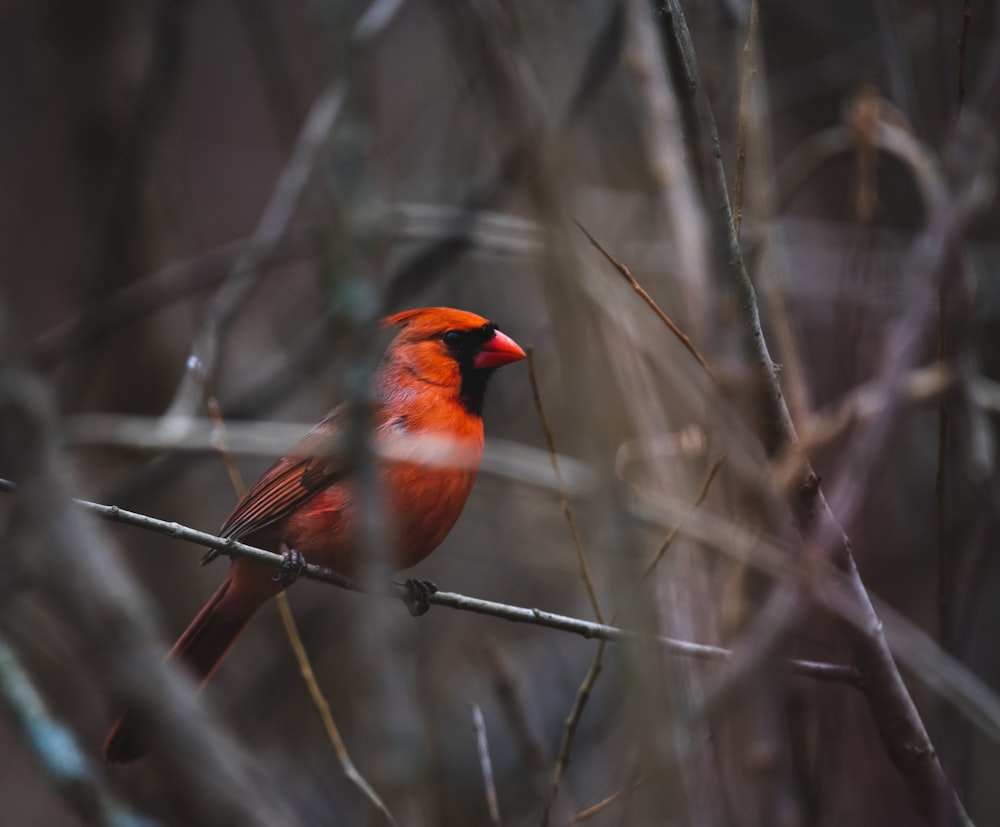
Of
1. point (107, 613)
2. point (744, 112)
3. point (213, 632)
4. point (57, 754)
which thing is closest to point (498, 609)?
point (107, 613)

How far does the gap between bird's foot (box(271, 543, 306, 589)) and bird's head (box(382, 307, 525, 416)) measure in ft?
1.66

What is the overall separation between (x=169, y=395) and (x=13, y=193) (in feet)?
7.60

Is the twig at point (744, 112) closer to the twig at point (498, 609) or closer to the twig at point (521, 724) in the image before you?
the twig at point (498, 609)

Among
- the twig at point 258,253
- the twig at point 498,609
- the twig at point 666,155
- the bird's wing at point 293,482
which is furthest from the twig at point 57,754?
the twig at point 666,155

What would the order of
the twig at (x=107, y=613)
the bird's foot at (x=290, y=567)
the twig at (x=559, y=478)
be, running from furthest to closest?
the bird's foot at (x=290, y=567)
the twig at (x=559, y=478)
the twig at (x=107, y=613)

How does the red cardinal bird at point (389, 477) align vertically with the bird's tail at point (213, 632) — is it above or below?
above

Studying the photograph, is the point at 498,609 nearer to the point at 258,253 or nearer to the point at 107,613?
the point at 107,613

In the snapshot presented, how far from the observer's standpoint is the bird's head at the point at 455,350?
2539 mm

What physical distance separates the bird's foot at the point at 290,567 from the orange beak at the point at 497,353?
60cm

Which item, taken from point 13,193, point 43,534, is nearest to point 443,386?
point 43,534

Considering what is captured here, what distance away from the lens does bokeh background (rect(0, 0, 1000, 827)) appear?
5.19 feet

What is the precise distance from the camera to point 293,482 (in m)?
2.69

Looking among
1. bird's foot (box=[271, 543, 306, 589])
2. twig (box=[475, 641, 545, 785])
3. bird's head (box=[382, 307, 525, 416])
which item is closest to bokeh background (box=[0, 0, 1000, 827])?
twig (box=[475, 641, 545, 785])

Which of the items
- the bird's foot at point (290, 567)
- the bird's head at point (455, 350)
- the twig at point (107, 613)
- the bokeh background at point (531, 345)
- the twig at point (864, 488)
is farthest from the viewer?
the bird's head at point (455, 350)
